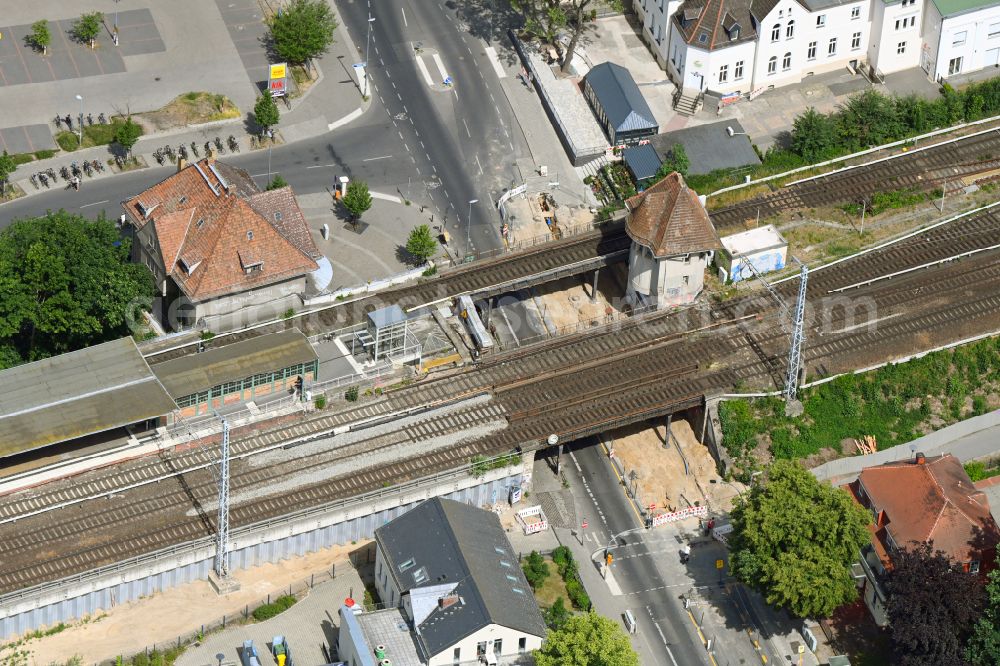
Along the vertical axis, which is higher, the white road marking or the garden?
the white road marking

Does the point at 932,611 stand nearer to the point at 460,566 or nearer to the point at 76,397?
the point at 460,566

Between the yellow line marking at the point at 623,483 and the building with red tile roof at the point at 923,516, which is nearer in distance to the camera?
the building with red tile roof at the point at 923,516

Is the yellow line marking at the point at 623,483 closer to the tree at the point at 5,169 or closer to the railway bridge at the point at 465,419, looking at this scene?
the railway bridge at the point at 465,419

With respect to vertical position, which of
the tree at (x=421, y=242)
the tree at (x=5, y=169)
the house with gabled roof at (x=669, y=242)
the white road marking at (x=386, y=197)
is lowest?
the house with gabled roof at (x=669, y=242)

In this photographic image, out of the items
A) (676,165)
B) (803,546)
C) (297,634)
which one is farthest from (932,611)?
(676,165)

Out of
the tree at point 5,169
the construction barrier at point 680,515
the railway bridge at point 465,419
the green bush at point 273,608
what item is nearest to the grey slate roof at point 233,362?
the railway bridge at point 465,419

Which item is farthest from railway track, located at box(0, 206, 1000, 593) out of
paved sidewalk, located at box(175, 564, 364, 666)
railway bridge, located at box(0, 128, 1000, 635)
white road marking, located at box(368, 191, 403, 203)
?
white road marking, located at box(368, 191, 403, 203)

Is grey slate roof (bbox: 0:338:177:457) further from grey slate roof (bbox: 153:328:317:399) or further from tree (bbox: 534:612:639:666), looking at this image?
tree (bbox: 534:612:639:666)

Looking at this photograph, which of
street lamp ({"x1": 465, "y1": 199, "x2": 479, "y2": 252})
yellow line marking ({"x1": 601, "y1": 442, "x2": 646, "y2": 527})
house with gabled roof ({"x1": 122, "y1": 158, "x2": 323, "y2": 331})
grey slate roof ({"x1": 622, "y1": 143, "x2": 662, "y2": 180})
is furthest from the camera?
grey slate roof ({"x1": 622, "y1": 143, "x2": 662, "y2": 180})
